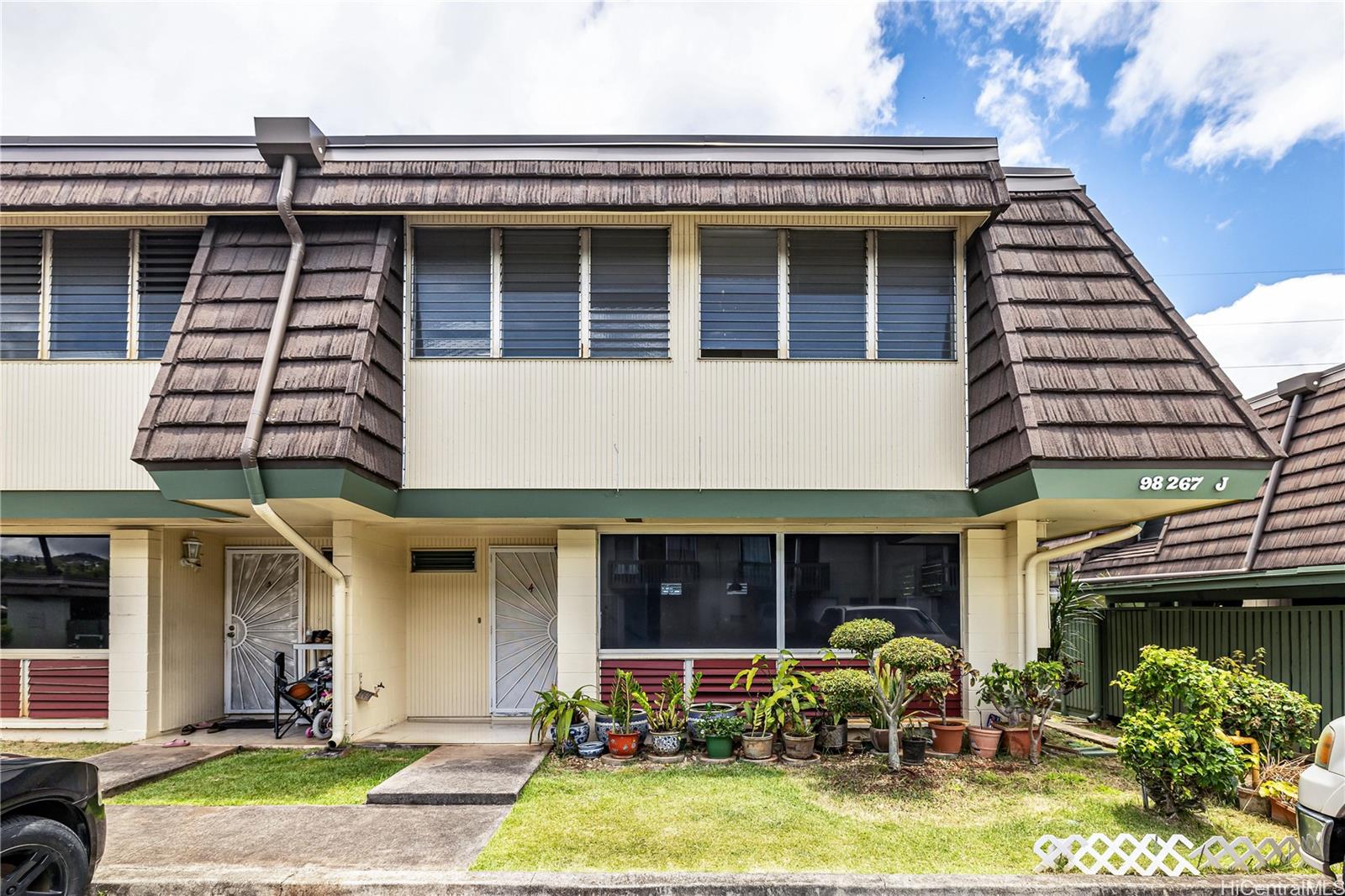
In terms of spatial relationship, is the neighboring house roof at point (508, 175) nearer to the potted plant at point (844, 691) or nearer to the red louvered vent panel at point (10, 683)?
the potted plant at point (844, 691)

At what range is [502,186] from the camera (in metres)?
7.96

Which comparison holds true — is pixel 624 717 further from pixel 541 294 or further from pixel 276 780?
pixel 541 294

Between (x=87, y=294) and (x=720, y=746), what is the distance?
774 cm

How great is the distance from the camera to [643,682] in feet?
28.0

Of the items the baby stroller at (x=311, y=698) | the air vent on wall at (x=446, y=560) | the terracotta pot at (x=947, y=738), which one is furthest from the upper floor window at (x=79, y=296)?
the terracotta pot at (x=947, y=738)

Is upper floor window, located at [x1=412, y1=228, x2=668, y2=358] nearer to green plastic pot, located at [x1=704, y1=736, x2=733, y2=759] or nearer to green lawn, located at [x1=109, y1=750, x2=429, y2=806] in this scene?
green plastic pot, located at [x1=704, y1=736, x2=733, y2=759]

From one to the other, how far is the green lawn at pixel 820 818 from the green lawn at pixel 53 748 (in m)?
Answer: 4.67

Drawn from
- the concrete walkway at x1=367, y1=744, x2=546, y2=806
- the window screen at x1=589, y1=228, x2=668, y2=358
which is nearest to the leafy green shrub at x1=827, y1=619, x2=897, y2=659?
the concrete walkway at x1=367, y1=744, x2=546, y2=806

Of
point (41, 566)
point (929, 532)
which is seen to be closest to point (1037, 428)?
point (929, 532)

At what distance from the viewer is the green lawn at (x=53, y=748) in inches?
316

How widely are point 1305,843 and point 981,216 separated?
571 centimetres

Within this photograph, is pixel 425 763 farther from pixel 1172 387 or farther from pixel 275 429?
pixel 1172 387

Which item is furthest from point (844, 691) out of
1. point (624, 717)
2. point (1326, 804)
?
point (1326, 804)

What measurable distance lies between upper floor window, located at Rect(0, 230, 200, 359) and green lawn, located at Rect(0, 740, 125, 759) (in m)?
3.92
